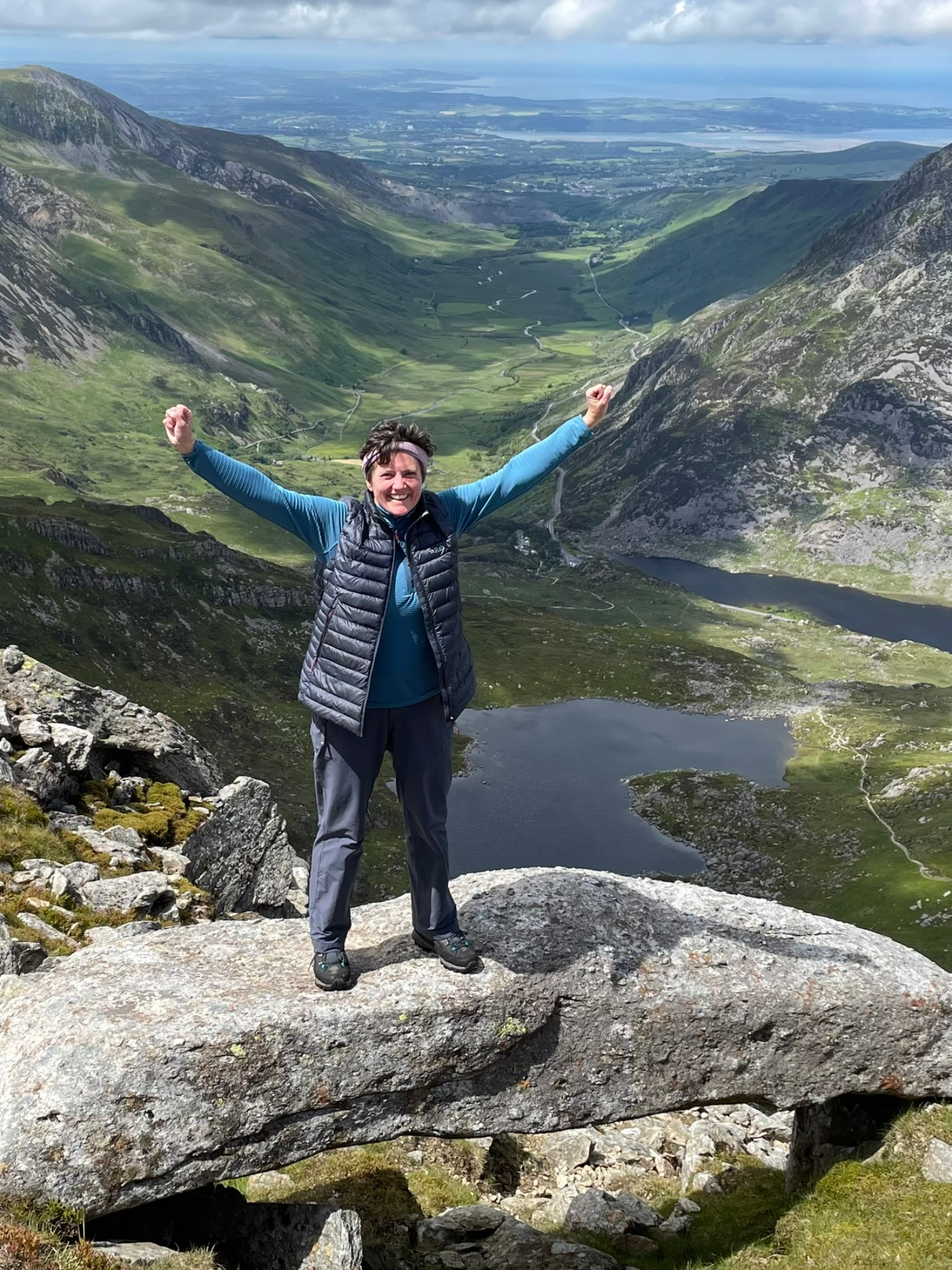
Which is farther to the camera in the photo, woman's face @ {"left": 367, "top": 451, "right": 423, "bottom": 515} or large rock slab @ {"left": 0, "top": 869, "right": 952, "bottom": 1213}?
woman's face @ {"left": 367, "top": 451, "right": 423, "bottom": 515}

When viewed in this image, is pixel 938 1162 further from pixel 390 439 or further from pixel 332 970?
pixel 390 439

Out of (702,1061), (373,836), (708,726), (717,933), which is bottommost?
(708,726)

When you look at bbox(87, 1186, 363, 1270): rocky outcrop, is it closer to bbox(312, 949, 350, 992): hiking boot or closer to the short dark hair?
bbox(312, 949, 350, 992): hiking boot

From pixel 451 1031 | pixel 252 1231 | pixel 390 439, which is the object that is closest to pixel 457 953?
pixel 451 1031

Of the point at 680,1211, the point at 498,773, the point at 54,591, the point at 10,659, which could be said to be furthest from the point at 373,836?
the point at 680,1211

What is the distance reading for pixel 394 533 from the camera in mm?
15117

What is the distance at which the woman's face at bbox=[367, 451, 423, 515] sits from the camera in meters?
14.9

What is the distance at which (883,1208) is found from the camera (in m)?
16.7

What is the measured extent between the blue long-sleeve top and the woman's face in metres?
0.19

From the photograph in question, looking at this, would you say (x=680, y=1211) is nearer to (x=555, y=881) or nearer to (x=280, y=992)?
(x=555, y=881)

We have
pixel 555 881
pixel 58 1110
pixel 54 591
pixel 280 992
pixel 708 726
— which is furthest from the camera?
pixel 708 726

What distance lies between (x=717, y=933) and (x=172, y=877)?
14110 millimetres

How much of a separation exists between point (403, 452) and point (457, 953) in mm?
7698

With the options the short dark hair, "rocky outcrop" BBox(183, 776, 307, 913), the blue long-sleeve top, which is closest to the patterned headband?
the short dark hair
